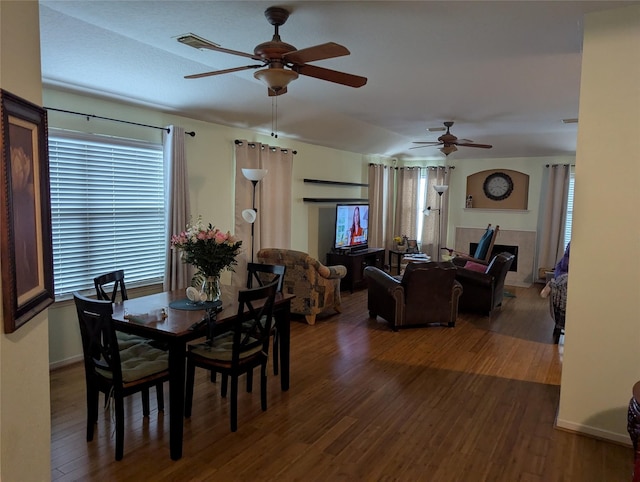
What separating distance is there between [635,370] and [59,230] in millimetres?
4568

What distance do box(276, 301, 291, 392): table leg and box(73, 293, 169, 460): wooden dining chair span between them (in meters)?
0.99

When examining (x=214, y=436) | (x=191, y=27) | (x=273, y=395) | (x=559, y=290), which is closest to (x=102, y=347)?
(x=214, y=436)

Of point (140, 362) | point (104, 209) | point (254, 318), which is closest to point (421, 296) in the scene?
point (254, 318)

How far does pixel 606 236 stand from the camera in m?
2.87

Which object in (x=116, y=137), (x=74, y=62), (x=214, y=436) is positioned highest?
(x=74, y=62)

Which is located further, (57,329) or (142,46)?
(57,329)

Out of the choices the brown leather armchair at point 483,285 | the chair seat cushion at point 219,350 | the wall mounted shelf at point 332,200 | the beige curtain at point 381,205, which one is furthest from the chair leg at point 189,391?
the beige curtain at point 381,205

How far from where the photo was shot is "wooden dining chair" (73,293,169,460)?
2531 mm

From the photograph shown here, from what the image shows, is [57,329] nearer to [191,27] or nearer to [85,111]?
[85,111]

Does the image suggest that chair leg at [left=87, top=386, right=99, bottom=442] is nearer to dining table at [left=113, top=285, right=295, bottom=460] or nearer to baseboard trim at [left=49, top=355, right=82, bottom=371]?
dining table at [left=113, top=285, right=295, bottom=460]

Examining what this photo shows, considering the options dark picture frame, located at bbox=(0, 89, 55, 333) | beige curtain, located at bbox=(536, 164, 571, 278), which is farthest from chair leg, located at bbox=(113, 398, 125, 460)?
beige curtain, located at bbox=(536, 164, 571, 278)

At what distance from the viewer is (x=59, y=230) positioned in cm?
394

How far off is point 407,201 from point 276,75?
736 cm

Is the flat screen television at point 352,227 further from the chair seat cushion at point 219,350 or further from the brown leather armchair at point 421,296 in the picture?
the chair seat cushion at point 219,350
